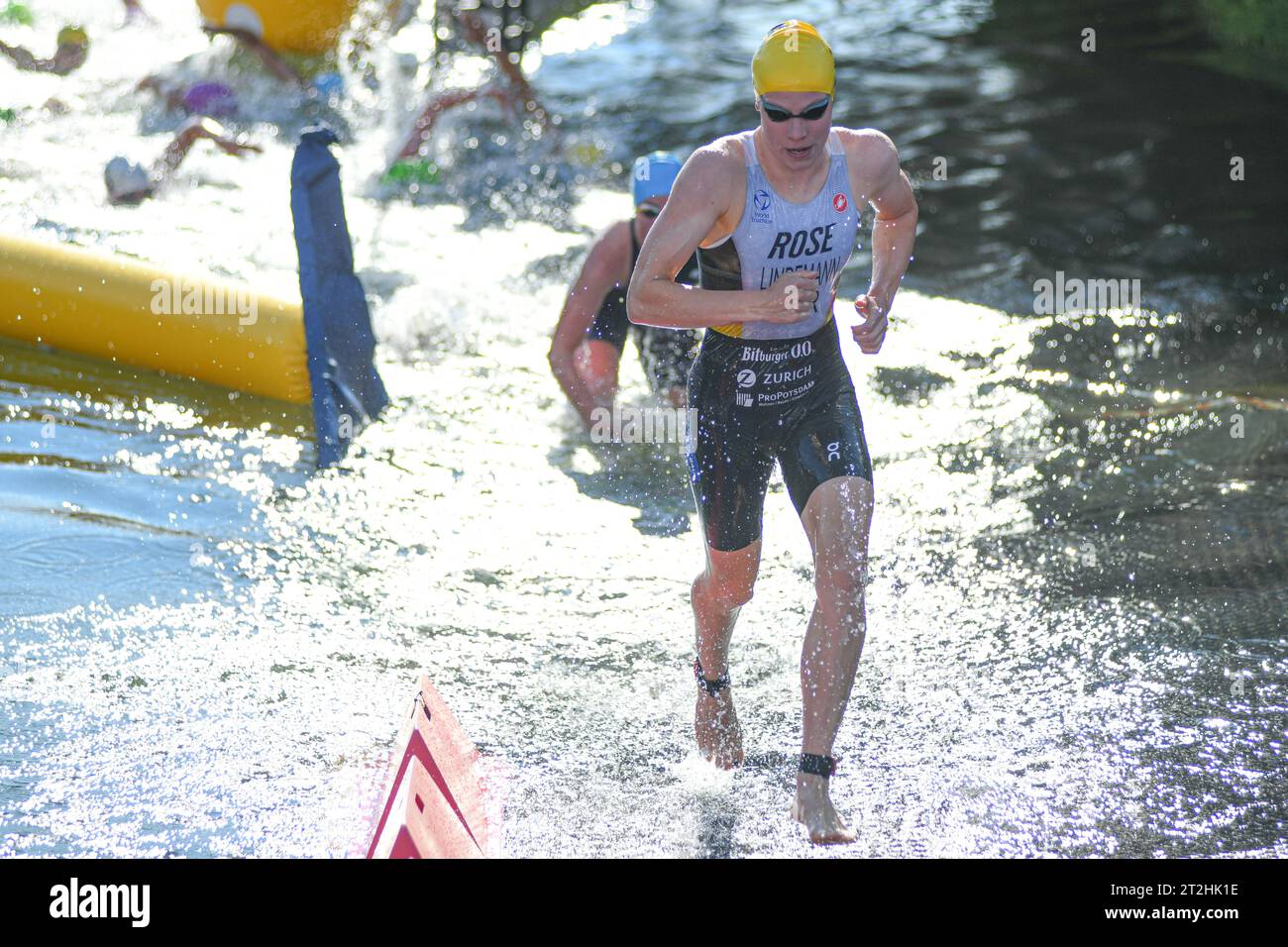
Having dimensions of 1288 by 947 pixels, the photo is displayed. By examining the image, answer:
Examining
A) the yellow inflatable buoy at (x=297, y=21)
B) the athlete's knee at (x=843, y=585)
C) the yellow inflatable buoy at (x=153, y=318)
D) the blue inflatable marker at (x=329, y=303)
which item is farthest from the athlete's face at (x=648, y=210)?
the yellow inflatable buoy at (x=297, y=21)

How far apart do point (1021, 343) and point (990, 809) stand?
4.25 m

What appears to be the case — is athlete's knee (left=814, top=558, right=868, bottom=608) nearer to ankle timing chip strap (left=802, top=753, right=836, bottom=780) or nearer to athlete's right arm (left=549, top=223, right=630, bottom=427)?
ankle timing chip strap (left=802, top=753, right=836, bottom=780)

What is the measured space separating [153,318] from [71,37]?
24.7 feet

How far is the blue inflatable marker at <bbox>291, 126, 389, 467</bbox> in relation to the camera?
20.9 ft

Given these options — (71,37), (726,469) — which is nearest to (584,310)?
(726,469)

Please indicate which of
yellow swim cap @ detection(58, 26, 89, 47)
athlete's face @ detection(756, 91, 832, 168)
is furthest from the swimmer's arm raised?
yellow swim cap @ detection(58, 26, 89, 47)

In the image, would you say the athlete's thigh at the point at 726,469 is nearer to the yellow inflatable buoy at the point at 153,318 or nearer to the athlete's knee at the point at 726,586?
the athlete's knee at the point at 726,586

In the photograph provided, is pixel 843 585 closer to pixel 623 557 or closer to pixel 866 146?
pixel 866 146

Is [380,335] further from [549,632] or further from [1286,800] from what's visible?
[1286,800]

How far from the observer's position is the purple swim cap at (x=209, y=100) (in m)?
12.1
